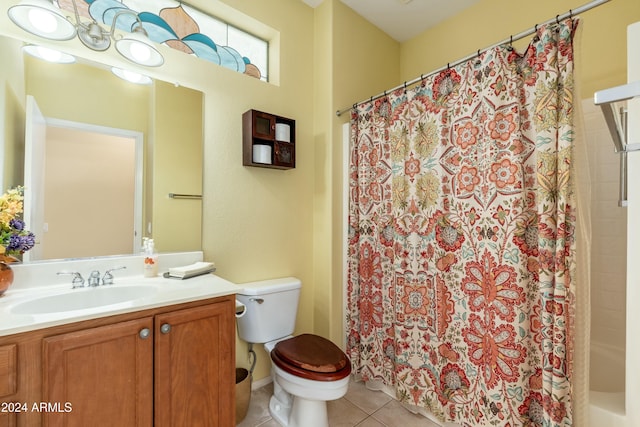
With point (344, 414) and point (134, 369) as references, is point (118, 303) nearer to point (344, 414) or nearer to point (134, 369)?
point (134, 369)

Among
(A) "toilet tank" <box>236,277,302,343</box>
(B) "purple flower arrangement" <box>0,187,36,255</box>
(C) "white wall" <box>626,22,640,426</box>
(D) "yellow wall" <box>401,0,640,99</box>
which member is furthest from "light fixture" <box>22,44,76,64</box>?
(C) "white wall" <box>626,22,640,426</box>

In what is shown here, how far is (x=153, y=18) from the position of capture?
166cm

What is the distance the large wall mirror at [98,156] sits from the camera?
1.27 meters

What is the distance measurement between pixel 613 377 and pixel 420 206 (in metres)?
1.49

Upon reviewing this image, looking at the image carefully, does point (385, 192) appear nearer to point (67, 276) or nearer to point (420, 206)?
point (420, 206)

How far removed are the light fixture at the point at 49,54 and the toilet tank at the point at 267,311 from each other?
4.71ft

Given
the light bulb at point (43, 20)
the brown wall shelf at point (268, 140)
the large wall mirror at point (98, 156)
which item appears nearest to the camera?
the light bulb at point (43, 20)

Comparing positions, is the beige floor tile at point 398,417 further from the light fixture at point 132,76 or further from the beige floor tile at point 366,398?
the light fixture at point 132,76

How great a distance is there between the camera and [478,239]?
1445 millimetres

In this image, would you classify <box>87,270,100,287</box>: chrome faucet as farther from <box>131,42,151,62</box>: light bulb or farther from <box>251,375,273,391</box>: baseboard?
<box>251,375,273,391</box>: baseboard

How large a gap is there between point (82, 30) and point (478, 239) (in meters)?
2.13

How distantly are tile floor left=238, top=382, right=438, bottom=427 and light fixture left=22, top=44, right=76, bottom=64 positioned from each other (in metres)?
2.07

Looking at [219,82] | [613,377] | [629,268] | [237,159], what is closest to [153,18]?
[219,82]

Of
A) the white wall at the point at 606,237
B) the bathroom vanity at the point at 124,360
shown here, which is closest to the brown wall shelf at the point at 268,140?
the bathroom vanity at the point at 124,360
